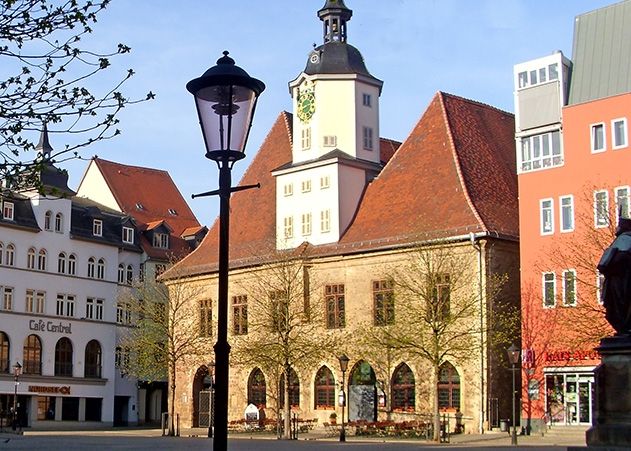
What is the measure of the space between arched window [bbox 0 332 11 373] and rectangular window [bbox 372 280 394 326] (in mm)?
24195

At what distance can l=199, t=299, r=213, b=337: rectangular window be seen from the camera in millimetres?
58244

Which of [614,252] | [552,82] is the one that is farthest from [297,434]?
[614,252]

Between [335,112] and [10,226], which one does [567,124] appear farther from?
[10,226]

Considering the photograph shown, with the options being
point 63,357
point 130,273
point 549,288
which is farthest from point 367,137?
point 63,357

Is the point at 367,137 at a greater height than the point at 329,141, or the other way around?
the point at 367,137

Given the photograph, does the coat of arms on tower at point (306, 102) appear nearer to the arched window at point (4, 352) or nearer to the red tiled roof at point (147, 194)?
the arched window at point (4, 352)

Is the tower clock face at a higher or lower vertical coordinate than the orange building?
higher

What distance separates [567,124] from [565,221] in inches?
154

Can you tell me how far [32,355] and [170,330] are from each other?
1335 cm

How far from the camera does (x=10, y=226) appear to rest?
62719 mm

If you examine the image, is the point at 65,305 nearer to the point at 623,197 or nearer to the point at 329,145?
the point at 329,145

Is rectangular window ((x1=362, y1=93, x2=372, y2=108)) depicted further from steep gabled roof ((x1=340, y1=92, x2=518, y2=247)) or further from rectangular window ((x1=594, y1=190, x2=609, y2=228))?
rectangular window ((x1=594, y1=190, x2=609, y2=228))

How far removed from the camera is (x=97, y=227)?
69438 millimetres

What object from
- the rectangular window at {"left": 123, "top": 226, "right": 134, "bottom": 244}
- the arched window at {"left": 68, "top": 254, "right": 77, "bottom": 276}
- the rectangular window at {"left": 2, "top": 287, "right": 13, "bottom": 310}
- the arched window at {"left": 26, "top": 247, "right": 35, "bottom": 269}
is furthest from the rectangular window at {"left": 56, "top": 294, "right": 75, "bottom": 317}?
the rectangular window at {"left": 123, "top": 226, "right": 134, "bottom": 244}
